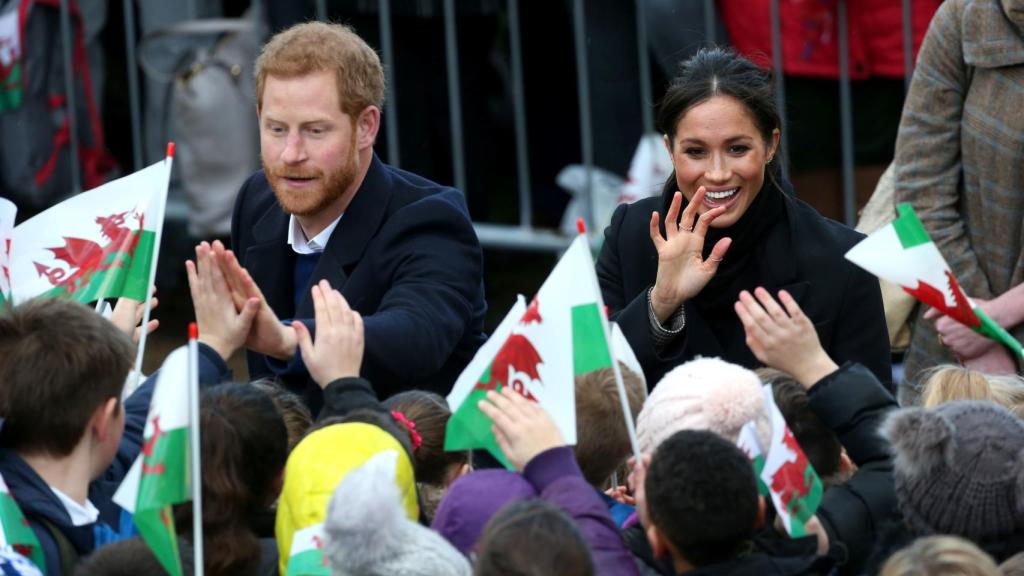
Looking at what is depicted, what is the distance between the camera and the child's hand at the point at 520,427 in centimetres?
323

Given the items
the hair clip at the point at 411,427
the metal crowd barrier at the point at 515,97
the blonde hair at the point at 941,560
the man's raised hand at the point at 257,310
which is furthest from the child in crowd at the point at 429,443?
the metal crowd barrier at the point at 515,97

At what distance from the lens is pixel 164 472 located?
10.0 feet

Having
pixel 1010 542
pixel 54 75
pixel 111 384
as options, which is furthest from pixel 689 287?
pixel 54 75

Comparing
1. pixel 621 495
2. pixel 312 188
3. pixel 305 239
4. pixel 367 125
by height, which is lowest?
pixel 621 495

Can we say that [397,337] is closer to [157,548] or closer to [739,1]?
[157,548]

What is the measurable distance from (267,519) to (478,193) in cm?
421

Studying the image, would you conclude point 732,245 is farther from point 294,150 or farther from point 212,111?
point 212,111

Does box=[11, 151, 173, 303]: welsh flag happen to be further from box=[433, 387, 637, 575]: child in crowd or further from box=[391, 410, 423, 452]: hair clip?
box=[433, 387, 637, 575]: child in crowd

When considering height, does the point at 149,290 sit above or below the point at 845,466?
above

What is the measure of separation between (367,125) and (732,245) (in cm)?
91

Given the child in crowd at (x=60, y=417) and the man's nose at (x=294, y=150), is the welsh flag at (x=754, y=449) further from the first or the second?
the man's nose at (x=294, y=150)

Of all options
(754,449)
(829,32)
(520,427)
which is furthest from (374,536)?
(829,32)

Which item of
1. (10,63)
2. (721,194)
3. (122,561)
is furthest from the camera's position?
(10,63)

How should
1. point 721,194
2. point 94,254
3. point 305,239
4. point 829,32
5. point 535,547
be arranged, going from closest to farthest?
point 535,547, point 94,254, point 721,194, point 305,239, point 829,32
